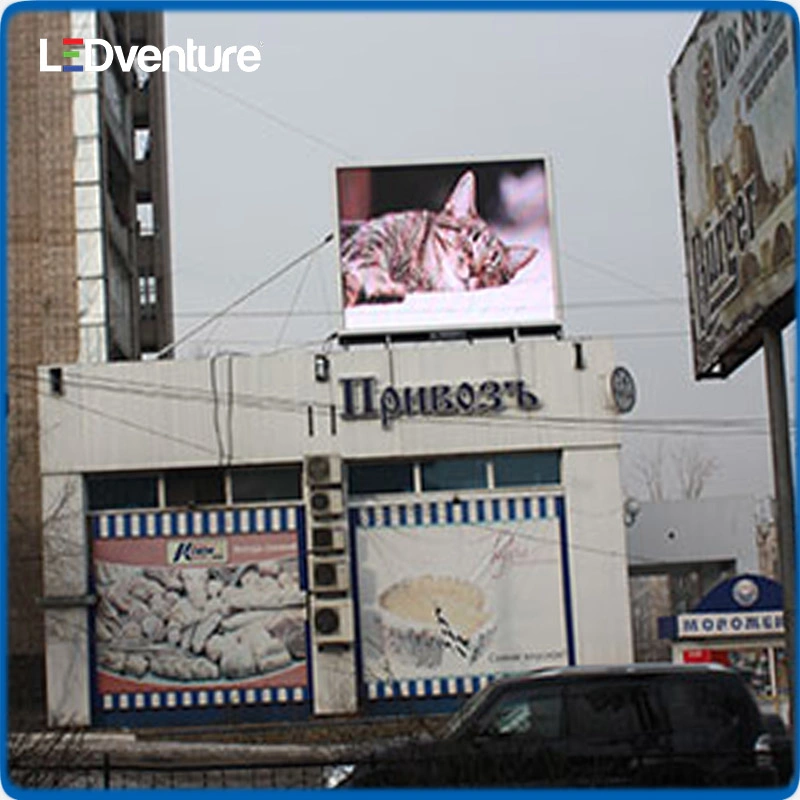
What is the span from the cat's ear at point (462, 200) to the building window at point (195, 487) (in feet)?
15.1

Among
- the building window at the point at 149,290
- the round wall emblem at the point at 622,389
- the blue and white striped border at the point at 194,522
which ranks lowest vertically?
the blue and white striped border at the point at 194,522

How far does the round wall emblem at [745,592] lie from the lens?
13164mm

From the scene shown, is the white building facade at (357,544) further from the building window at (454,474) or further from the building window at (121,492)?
the building window at (121,492)

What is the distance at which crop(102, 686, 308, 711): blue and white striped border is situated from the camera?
18.9m

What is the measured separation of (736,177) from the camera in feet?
28.2

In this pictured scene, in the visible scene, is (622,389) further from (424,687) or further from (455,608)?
(424,687)

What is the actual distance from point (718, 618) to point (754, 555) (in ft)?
31.2

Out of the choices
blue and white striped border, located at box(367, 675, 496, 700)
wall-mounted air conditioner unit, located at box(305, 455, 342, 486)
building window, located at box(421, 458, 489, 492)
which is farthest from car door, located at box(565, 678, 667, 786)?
blue and white striped border, located at box(367, 675, 496, 700)

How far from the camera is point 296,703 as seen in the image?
19453 millimetres

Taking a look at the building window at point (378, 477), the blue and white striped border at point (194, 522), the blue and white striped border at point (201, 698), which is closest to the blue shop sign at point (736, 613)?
the building window at point (378, 477)

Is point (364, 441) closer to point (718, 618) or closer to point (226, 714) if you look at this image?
→ point (226, 714)

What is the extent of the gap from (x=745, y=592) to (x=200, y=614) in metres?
7.71

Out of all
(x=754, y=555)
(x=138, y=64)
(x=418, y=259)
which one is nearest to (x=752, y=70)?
(x=138, y=64)

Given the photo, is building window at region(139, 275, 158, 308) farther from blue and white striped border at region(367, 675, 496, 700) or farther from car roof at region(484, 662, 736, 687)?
car roof at region(484, 662, 736, 687)
